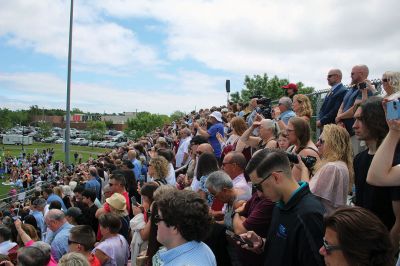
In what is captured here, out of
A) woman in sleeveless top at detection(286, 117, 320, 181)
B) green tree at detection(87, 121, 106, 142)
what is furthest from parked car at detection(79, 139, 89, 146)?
woman in sleeveless top at detection(286, 117, 320, 181)

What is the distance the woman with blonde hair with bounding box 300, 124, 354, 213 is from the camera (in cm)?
373

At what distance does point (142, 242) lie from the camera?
194 inches

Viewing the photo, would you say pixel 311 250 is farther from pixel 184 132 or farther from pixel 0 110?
pixel 0 110

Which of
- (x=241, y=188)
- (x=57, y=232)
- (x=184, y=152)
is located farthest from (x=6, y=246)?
(x=184, y=152)

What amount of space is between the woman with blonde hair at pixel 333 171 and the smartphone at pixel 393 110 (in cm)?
105

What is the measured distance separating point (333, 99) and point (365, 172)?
4055mm

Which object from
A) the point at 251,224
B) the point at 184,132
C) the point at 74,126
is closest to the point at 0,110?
the point at 74,126

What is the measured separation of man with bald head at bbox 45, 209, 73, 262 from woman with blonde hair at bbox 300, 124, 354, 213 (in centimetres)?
389

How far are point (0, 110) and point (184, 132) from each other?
384 feet

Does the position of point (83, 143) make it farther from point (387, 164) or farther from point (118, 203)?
point (387, 164)

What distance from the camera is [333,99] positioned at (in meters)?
7.38

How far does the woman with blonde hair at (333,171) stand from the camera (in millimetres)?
3729

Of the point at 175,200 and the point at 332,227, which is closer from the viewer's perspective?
the point at 332,227

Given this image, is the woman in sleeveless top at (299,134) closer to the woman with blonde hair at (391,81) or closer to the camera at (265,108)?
the woman with blonde hair at (391,81)
